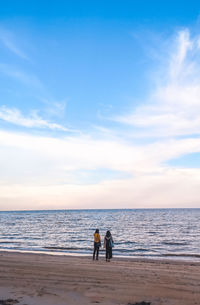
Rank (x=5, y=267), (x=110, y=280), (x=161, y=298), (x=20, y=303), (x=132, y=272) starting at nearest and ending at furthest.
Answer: (x=20, y=303), (x=161, y=298), (x=110, y=280), (x=132, y=272), (x=5, y=267)

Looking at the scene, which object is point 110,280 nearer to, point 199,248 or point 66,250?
point 66,250

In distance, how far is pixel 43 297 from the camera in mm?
7348

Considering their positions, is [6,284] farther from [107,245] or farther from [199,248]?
[199,248]

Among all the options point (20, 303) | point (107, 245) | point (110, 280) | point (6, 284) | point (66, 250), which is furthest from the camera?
point (66, 250)

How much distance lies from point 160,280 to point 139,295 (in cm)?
249

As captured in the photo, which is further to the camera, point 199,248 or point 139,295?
point 199,248

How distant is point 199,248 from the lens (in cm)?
2278

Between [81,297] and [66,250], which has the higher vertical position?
[81,297]

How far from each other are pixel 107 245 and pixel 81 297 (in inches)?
346

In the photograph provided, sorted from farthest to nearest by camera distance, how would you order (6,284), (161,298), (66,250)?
(66,250), (6,284), (161,298)

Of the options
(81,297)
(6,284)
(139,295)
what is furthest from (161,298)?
(6,284)

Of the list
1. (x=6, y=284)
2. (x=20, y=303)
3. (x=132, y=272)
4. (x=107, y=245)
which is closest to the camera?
(x=20, y=303)

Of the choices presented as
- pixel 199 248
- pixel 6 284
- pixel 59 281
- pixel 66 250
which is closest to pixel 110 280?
pixel 59 281

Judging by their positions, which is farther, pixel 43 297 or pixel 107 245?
pixel 107 245
